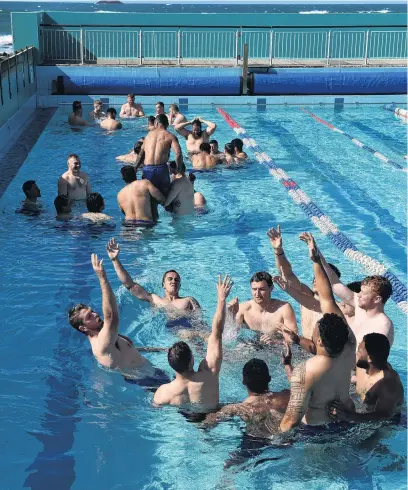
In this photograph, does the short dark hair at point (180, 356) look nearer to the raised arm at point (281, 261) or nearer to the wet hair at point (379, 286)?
the raised arm at point (281, 261)

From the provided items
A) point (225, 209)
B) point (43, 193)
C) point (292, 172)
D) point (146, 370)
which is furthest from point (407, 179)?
point (146, 370)

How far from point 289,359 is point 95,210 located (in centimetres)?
501

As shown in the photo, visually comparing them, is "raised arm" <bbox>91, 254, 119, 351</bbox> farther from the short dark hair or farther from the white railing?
the white railing

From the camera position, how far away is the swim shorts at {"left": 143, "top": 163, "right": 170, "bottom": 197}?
9266 mm

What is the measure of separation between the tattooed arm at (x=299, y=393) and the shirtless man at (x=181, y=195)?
5258 mm

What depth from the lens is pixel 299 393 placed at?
4.07 meters

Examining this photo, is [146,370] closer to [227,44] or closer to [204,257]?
[204,257]

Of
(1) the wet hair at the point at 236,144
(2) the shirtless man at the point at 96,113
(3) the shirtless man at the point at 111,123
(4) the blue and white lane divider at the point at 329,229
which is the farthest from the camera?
(2) the shirtless man at the point at 96,113

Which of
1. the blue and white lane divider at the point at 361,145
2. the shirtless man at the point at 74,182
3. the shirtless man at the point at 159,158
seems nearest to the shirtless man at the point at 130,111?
the blue and white lane divider at the point at 361,145

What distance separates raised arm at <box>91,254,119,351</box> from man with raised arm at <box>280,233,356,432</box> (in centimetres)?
135

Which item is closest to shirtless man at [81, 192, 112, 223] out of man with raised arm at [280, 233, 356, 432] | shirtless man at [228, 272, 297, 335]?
shirtless man at [228, 272, 297, 335]

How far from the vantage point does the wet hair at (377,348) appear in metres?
4.43

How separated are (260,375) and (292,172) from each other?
26.0 feet

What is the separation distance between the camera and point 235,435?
15.5 ft
